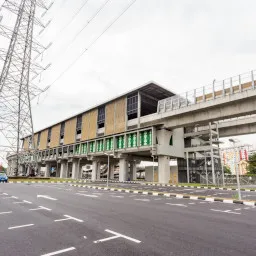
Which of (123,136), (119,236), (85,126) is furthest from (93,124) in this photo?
(119,236)

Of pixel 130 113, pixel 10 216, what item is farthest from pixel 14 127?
pixel 10 216

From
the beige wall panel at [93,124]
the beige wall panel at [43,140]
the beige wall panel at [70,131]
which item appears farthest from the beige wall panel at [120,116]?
the beige wall panel at [43,140]

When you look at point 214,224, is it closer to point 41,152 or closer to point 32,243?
point 32,243

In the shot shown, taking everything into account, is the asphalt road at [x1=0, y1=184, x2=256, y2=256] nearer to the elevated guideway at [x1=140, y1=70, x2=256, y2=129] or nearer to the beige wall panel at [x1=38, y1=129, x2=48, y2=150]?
the elevated guideway at [x1=140, y1=70, x2=256, y2=129]

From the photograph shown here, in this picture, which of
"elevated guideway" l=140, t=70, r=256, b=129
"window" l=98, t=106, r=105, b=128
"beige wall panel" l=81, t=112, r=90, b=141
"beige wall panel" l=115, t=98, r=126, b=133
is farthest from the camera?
"beige wall panel" l=81, t=112, r=90, b=141

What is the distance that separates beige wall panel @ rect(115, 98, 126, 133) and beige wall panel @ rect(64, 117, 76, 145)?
1871 cm

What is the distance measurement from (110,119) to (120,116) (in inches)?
135

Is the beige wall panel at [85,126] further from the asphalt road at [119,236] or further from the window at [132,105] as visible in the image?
the asphalt road at [119,236]

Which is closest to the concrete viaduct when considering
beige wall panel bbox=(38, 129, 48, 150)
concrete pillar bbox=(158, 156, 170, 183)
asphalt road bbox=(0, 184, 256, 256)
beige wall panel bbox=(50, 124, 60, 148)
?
concrete pillar bbox=(158, 156, 170, 183)

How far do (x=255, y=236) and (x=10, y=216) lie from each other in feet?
23.3

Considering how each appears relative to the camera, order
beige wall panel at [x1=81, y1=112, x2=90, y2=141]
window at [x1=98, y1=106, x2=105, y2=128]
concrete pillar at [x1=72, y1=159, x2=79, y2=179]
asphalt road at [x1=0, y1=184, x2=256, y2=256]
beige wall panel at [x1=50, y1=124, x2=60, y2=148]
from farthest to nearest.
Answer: beige wall panel at [x1=50, y1=124, x2=60, y2=148] → concrete pillar at [x1=72, y1=159, x2=79, y2=179] → beige wall panel at [x1=81, y1=112, x2=90, y2=141] → window at [x1=98, y1=106, x2=105, y2=128] → asphalt road at [x1=0, y1=184, x2=256, y2=256]

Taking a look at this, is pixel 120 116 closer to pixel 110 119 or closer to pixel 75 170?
pixel 110 119

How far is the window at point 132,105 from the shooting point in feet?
126

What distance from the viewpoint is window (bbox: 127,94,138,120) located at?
38.3 m
